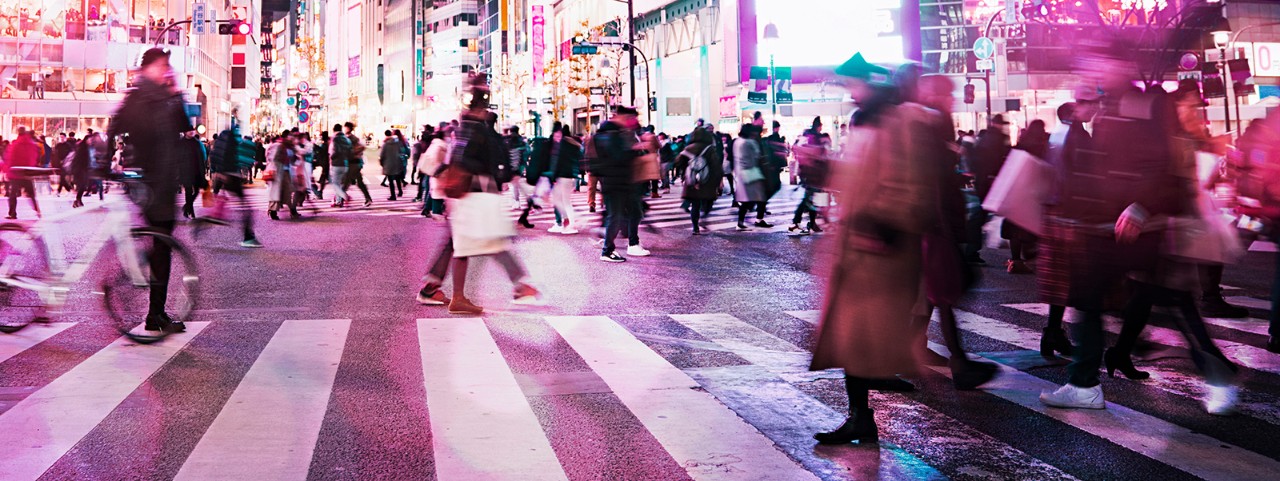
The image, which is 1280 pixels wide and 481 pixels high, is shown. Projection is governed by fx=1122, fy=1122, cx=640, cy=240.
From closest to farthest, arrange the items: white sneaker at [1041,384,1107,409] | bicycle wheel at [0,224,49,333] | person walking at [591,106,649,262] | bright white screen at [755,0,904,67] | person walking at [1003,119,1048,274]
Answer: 1. white sneaker at [1041,384,1107,409]
2. bicycle wheel at [0,224,49,333]
3. person walking at [1003,119,1048,274]
4. person walking at [591,106,649,262]
5. bright white screen at [755,0,904,67]

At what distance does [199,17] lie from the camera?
Answer: 52.2 m

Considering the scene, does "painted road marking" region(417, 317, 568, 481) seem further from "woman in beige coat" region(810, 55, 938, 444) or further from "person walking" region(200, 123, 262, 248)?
"person walking" region(200, 123, 262, 248)

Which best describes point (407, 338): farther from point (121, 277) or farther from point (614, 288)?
point (614, 288)

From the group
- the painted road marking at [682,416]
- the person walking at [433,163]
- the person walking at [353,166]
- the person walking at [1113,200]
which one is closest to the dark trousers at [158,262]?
the painted road marking at [682,416]

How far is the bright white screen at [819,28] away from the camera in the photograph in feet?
157

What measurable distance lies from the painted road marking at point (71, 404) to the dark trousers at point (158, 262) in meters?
0.29

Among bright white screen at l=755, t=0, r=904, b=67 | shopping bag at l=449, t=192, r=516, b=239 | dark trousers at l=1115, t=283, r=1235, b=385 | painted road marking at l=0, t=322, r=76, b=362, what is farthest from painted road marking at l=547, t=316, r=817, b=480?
bright white screen at l=755, t=0, r=904, b=67

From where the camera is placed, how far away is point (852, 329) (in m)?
4.61

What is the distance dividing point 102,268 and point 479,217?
254 cm

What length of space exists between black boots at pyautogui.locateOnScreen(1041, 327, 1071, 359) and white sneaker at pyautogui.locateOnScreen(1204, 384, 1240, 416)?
124 centimetres

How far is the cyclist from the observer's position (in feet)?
22.9

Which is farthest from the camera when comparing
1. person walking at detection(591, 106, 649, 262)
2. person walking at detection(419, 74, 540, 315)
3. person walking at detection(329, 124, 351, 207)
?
person walking at detection(329, 124, 351, 207)

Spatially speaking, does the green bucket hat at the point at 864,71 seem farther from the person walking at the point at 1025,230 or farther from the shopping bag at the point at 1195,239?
the person walking at the point at 1025,230

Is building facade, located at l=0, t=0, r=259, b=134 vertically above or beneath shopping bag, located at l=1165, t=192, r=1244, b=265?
above
